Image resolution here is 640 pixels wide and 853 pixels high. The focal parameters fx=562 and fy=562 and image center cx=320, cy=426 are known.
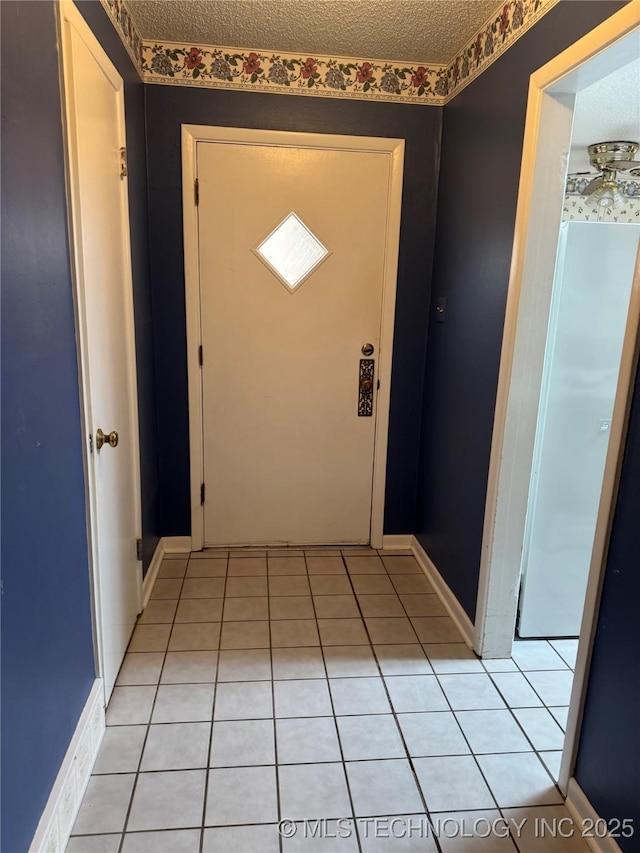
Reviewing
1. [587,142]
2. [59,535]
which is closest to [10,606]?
[59,535]

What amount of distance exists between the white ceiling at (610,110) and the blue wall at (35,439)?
209 cm

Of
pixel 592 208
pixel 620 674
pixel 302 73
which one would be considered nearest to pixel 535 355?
pixel 620 674

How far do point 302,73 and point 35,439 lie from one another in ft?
7.00

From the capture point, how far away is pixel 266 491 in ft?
9.73

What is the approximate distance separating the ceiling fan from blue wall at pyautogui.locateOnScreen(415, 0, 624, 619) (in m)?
1.26

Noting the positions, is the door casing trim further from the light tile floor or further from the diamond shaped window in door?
the diamond shaped window in door

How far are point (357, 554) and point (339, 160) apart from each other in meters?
1.97

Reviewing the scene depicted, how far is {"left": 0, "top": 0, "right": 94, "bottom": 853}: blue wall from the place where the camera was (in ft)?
3.61

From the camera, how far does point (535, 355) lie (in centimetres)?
195

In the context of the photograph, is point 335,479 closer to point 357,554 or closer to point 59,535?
point 357,554

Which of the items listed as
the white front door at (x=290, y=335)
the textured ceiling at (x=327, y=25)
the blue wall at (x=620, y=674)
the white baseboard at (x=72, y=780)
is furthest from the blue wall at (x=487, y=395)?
the white baseboard at (x=72, y=780)

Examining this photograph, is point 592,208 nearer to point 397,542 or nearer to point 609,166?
point 609,166

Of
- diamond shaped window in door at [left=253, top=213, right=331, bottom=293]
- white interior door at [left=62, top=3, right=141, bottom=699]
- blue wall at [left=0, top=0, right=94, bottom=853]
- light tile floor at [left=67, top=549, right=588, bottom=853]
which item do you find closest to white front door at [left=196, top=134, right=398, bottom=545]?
diamond shaped window in door at [left=253, top=213, right=331, bottom=293]

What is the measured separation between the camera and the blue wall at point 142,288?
2205 millimetres
